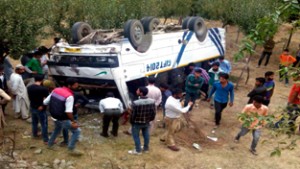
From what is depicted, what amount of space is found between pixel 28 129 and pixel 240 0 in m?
10.0

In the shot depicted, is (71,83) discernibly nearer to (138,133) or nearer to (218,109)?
(138,133)

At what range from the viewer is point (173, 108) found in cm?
677

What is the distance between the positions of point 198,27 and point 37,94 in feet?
19.1

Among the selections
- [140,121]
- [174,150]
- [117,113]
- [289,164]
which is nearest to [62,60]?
[117,113]

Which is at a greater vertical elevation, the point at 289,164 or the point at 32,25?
the point at 32,25

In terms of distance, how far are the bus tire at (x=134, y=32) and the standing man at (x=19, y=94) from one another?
2.48 meters

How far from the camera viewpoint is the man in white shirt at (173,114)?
6.75m

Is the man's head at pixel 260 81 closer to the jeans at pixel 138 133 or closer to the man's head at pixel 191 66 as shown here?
the man's head at pixel 191 66

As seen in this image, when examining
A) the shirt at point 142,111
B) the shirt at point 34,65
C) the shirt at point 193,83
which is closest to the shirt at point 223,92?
the shirt at point 193,83

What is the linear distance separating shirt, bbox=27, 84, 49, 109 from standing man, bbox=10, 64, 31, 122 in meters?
1.26

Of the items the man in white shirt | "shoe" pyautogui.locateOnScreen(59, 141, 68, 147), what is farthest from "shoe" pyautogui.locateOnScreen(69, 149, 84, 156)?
the man in white shirt

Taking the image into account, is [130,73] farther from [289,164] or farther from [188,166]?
[289,164]

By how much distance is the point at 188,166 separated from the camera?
663 cm

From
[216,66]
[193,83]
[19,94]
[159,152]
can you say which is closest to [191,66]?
[216,66]
